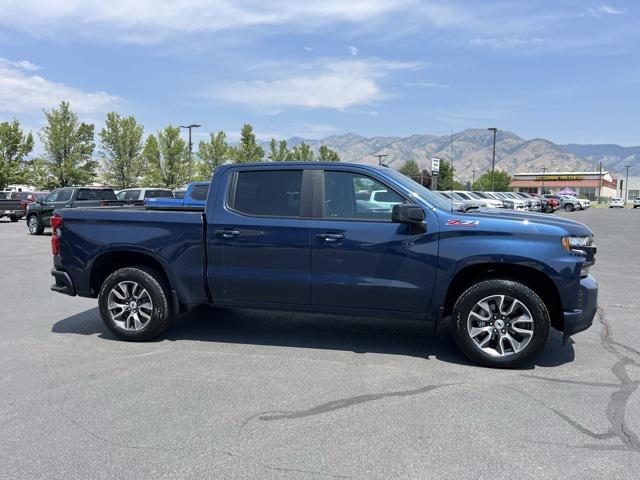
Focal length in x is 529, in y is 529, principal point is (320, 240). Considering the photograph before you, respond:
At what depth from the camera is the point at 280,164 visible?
549cm

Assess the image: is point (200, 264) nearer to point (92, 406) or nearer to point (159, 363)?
point (159, 363)

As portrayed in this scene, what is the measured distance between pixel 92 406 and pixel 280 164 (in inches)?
112

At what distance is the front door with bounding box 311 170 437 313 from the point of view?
4.97 metres

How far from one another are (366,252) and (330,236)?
0.38 m

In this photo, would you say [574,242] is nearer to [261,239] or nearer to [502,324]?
[502,324]

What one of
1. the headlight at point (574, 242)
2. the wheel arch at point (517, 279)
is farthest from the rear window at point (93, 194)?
the headlight at point (574, 242)

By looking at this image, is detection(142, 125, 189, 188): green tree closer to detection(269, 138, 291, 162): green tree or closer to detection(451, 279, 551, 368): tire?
detection(269, 138, 291, 162): green tree

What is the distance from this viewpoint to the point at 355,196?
17.3 feet

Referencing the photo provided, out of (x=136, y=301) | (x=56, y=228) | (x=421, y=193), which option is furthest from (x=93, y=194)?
(x=421, y=193)

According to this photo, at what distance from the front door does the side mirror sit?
0.46 feet

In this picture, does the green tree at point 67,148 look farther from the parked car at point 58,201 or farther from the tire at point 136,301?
the tire at point 136,301

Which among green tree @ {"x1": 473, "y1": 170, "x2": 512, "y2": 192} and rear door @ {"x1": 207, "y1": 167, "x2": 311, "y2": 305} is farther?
green tree @ {"x1": 473, "y1": 170, "x2": 512, "y2": 192}

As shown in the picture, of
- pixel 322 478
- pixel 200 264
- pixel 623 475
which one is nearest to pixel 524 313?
pixel 623 475

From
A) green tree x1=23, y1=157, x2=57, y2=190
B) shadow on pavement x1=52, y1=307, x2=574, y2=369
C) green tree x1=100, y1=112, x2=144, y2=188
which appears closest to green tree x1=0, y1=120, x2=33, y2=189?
green tree x1=23, y1=157, x2=57, y2=190
